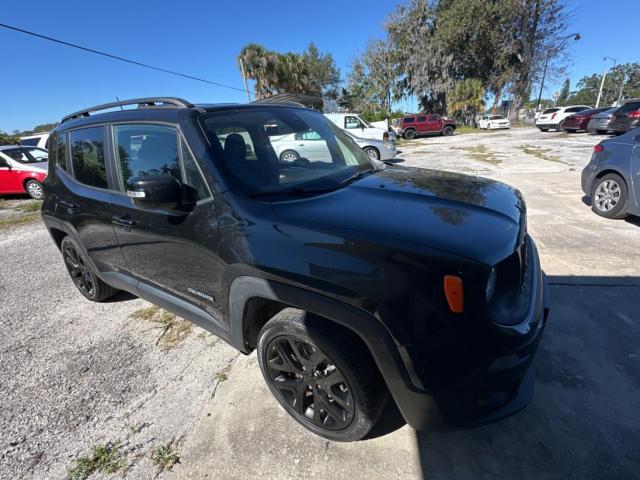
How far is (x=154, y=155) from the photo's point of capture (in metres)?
2.29

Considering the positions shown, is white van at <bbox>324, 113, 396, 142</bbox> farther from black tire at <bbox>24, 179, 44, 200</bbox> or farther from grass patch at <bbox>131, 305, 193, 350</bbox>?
grass patch at <bbox>131, 305, 193, 350</bbox>

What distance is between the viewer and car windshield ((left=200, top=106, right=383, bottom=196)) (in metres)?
2.03

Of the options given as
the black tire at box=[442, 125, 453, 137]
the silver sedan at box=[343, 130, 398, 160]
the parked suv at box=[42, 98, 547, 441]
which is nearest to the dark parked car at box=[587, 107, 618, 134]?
the black tire at box=[442, 125, 453, 137]

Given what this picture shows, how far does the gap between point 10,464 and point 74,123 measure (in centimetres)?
259

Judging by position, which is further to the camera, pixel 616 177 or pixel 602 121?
pixel 602 121

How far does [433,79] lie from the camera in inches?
1481

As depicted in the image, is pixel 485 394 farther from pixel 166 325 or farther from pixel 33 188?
pixel 33 188

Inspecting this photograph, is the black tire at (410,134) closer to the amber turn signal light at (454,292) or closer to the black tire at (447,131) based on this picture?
the black tire at (447,131)

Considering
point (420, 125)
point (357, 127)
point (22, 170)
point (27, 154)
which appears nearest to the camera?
point (22, 170)

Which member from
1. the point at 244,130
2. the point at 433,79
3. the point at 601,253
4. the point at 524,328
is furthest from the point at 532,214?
the point at 433,79

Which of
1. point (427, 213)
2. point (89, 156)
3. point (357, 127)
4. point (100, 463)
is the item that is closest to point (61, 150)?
point (89, 156)

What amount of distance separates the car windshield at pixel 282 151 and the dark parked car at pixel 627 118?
16784mm

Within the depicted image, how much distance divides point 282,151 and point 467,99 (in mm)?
38921

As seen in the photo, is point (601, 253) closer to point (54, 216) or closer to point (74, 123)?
point (74, 123)
